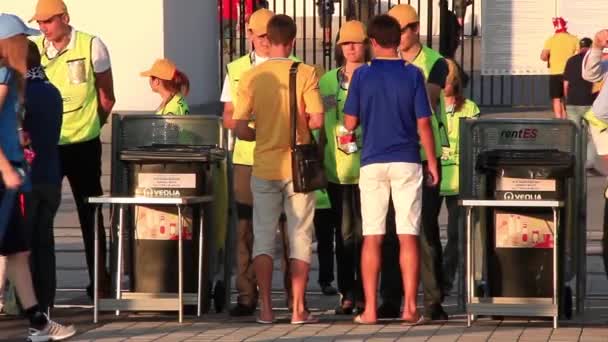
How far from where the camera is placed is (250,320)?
9789mm

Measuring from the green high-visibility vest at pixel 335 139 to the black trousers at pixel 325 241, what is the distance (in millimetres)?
545

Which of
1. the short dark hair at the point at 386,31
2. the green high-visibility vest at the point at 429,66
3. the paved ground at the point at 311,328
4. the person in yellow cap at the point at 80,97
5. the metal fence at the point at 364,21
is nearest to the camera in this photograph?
the paved ground at the point at 311,328

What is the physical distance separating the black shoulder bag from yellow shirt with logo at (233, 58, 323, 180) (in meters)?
0.04

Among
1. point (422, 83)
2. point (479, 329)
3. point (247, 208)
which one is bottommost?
point (479, 329)

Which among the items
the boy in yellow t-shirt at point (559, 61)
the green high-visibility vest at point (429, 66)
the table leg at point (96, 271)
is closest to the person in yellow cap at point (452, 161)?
the green high-visibility vest at point (429, 66)

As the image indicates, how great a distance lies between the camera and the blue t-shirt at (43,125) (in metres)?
9.48

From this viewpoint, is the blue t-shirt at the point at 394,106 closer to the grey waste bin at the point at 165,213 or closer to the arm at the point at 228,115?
the arm at the point at 228,115

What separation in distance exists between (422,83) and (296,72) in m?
0.70

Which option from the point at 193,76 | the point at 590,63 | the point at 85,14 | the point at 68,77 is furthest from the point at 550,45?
the point at 68,77

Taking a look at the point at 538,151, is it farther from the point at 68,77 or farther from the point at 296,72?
the point at 68,77

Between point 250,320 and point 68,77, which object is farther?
point 68,77

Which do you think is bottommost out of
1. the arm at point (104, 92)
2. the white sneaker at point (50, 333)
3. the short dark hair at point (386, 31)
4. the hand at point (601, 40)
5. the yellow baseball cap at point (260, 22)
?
the white sneaker at point (50, 333)

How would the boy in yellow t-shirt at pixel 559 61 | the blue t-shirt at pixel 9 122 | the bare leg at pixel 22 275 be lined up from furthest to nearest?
1. the boy in yellow t-shirt at pixel 559 61
2. the bare leg at pixel 22 275
3. the blue t-shirt at pixel 9 122

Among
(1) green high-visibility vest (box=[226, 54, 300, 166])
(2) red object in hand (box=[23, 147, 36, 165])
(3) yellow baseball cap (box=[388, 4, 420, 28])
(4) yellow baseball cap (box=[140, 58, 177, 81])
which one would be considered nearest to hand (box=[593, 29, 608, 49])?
(4) yellow baseball cap (box=[140, 58, 177, 81])
